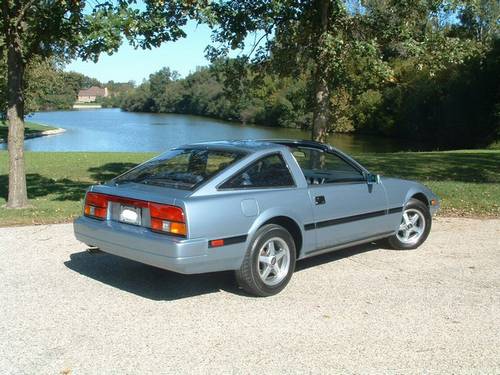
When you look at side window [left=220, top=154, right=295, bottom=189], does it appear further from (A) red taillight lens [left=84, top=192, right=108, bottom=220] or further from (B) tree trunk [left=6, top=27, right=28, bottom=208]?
(B) tree trunk [left=6, top=27, right=28, bottom=208]

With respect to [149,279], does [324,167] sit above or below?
above

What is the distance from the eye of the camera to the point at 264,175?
556 centimetres

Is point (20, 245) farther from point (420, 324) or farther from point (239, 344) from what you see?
point (420, 324)

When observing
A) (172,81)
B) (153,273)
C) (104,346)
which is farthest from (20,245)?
(172,81)

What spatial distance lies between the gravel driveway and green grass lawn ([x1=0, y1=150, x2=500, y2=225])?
3.14 m

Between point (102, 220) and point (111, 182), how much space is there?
1.49 ft

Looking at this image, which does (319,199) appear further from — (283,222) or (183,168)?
(183,168)

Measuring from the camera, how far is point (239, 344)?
4254 millimetres

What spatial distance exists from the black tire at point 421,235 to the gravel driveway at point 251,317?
0.19 metres

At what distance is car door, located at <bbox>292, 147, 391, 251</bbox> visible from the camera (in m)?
5.87

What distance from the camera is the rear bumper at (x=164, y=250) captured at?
4.81m

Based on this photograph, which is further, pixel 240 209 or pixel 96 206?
pixel 96 206

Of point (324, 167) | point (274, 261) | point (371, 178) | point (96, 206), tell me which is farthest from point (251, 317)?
point (371, 178)

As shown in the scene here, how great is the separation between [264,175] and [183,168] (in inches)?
30.5
